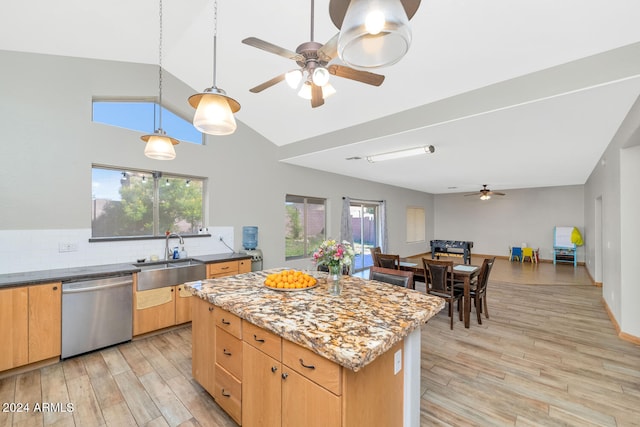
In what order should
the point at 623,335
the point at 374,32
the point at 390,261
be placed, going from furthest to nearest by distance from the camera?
the point at 390,261 → the point at 623,335 → the point at 374,32

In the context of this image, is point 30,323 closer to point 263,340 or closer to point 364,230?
point 263,340

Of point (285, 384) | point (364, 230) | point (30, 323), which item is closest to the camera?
point (285, 384)

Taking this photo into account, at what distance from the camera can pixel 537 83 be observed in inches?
99.4

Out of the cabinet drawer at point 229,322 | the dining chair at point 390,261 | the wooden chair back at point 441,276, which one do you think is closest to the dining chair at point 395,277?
the wooden chair back at point 441,276

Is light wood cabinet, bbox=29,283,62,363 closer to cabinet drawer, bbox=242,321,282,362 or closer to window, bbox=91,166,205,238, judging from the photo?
window, bbox=91,166,205,238

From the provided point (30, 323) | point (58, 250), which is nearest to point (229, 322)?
point (30, 323)

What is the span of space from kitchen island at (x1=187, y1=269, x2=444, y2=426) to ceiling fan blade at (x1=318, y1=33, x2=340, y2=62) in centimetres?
159

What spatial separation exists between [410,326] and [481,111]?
2.48m

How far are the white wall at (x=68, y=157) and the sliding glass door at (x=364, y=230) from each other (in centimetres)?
355

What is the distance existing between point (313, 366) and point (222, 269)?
3.03m

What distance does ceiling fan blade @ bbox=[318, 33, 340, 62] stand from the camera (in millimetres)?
1567

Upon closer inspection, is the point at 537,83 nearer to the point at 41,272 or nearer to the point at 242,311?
the point at 242,311

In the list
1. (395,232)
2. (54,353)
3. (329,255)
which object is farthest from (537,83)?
(395,232)

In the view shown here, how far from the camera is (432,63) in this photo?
2721 mm
